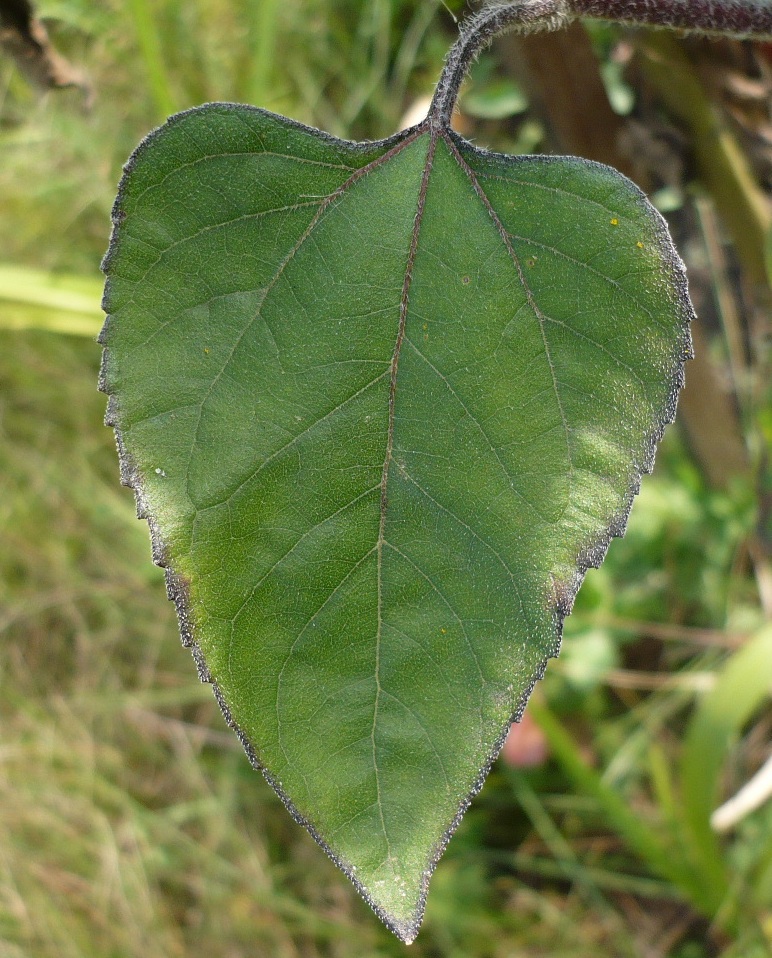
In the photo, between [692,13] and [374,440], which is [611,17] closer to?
[692,13]

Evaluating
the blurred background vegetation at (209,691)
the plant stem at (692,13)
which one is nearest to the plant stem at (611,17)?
the plant stem at (692,13)

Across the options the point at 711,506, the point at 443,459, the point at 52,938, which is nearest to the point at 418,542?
the point at 443,459

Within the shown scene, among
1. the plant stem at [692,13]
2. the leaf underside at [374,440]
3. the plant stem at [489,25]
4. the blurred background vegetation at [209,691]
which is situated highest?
the plant stem at [692,13]

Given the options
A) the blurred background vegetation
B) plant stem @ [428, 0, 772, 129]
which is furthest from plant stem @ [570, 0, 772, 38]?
the blurred background vegetation

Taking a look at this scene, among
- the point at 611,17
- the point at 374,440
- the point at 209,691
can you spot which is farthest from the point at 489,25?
the point at 209,691

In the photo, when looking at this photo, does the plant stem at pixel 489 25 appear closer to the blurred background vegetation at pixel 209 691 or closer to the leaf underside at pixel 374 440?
the leaf underside at pixel 374 440

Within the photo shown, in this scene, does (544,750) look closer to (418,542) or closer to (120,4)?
(418,542)

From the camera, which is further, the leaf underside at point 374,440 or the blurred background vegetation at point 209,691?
the blurred background vegetation at point 209,691
